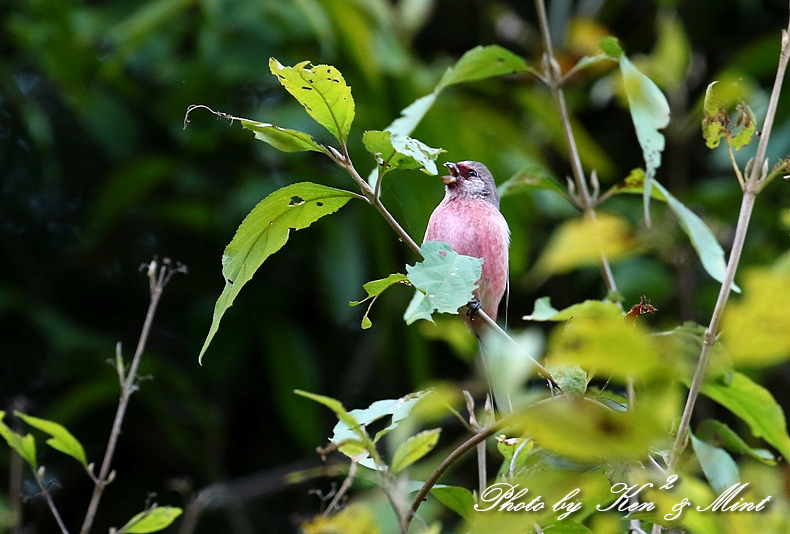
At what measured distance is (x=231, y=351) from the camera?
550cm

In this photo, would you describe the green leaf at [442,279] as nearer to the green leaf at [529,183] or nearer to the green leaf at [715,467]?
the green leaf at [715,467]

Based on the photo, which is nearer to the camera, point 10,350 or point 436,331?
point 436,331

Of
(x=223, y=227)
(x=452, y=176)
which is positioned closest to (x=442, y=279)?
(x=452, y=176)

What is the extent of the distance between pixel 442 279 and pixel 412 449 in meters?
0.33

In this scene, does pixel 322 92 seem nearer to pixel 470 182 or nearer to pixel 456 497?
pixel 456 497

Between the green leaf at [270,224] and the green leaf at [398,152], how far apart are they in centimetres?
10

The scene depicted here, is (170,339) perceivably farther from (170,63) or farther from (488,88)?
(488,88)

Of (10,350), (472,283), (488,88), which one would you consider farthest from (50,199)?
(472,283)

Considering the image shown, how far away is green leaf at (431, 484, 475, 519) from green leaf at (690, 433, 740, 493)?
24.4 inches

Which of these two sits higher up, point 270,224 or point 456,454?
point 270,224

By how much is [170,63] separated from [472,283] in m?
4.37

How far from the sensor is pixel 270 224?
174 centimetres

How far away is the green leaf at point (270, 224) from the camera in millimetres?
1709

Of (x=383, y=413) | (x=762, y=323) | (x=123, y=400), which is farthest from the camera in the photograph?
(x=123, y=400)
